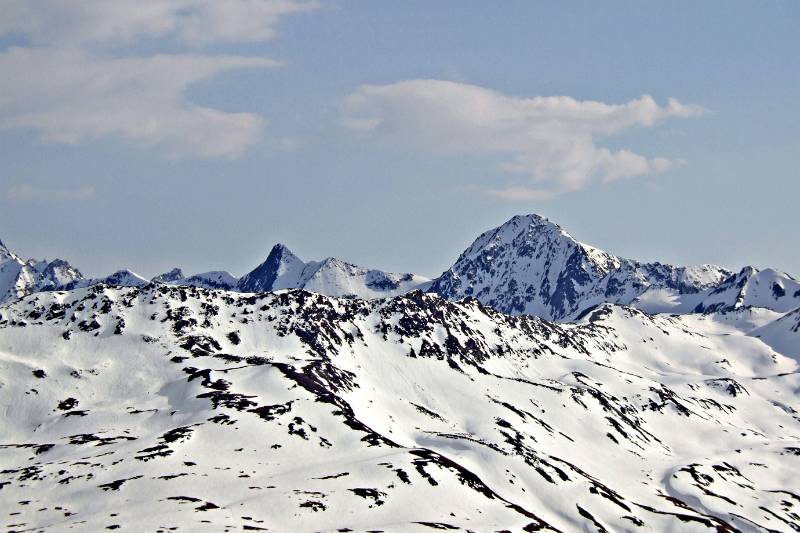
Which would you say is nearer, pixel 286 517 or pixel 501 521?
pixel 286 517

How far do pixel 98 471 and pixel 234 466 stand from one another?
86.8 ft

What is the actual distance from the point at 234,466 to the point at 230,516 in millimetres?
35586

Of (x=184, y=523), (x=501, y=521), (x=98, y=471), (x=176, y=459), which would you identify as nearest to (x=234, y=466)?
(x=176, y=459)

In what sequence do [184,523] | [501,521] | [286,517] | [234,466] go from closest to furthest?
[184,523] → [286,517] → [501,521] → [234,466]

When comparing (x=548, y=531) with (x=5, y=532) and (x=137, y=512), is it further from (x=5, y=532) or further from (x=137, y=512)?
(x=5, y=532)

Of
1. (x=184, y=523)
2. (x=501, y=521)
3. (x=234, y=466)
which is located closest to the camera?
(x=184, y=523)

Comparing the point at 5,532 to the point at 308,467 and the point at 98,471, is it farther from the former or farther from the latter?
the point at 308,467

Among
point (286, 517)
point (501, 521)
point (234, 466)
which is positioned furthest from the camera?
point (234, 466)

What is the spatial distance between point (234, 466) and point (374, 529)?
4566 cm

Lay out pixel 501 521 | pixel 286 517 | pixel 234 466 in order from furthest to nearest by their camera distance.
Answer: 1. pixel 234 466
2. pixel 501 521
3. pixel 286 517

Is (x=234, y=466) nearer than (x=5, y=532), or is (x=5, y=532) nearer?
(x=5, y=532)

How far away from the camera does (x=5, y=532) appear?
147 meters

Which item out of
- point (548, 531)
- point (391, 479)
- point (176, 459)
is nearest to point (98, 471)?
point (176, 459)

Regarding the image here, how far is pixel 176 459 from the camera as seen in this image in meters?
188
